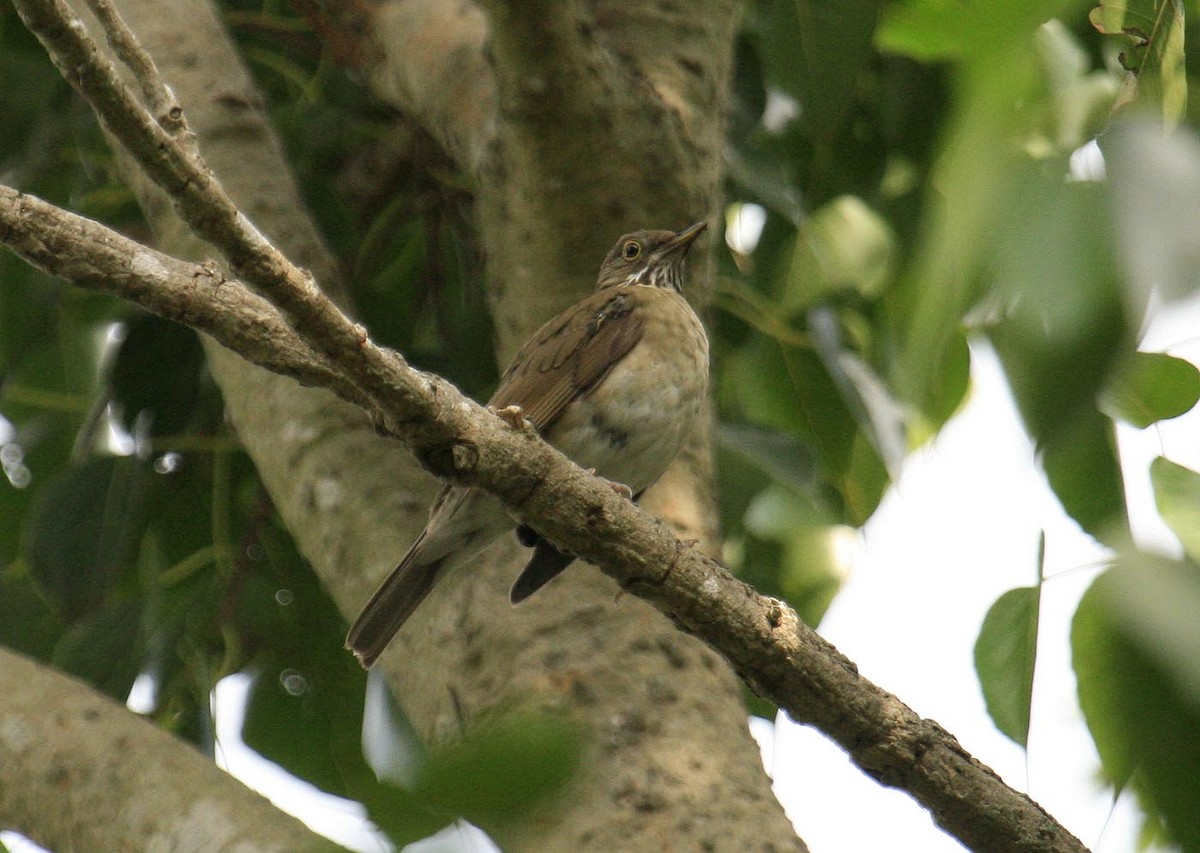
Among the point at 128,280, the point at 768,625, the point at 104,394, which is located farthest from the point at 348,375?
the point at 104,394

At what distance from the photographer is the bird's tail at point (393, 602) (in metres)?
3.36

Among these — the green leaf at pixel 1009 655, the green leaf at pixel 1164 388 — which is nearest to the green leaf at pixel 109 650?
the green leaf at pixel 1009 655

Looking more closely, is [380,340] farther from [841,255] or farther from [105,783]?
[105,783]

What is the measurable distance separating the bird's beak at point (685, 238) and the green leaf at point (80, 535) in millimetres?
1814

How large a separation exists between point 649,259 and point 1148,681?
12.1ft

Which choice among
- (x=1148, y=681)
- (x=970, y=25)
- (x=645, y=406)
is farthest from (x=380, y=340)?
(x=970, y=25)

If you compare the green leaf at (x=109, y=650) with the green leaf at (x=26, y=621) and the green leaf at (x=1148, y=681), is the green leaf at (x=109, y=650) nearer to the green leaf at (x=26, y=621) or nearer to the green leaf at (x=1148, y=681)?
the green leaf at (x=26, y=621)

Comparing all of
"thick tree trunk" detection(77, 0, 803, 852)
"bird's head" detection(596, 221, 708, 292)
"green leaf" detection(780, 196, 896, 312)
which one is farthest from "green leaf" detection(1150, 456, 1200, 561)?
"green leaf" detection(780, 196, 896, 312)

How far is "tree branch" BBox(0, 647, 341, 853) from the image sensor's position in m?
2.83

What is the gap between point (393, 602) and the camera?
3.34 metres

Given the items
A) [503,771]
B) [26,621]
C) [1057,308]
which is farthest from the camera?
[26,621]

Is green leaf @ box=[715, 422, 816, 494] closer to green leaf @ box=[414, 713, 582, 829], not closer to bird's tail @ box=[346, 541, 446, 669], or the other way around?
bird's tail @ box=[346, 541, 446, 669]

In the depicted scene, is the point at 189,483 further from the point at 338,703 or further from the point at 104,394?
the point at 338,703

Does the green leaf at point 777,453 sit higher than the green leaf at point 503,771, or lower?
lower
